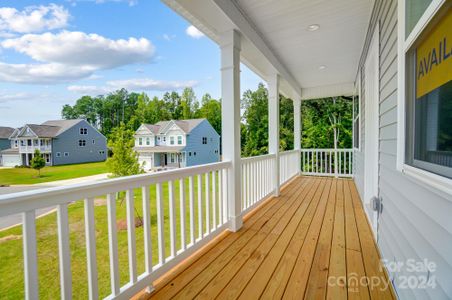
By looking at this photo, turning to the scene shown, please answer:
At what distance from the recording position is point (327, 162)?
682 cm

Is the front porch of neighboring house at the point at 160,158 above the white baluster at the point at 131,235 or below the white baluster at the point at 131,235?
above

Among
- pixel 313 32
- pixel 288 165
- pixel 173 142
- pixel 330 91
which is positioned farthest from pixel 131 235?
pixel 330 91

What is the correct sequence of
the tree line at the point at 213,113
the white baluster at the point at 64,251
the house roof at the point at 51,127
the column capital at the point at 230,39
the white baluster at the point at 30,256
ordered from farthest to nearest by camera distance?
the tree line at the point at 213,113
the column capital at the point at 230,39
the house roof at the point at 51,127
the white baluster at the point at 64,251
the white baluster at the point at 30,256

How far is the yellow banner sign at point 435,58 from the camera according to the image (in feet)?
2.74

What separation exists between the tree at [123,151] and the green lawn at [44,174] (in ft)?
3.54

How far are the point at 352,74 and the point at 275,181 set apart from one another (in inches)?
126

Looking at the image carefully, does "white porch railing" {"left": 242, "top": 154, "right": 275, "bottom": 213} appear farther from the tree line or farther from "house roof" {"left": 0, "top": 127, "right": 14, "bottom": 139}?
"house roof" {"left": 0, "top": 127, "right": 14, "bottom": 139}

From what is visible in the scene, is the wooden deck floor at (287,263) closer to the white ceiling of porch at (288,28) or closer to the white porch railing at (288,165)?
the white porch railing at (288,165)

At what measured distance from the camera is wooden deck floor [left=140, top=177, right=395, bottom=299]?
1608mm

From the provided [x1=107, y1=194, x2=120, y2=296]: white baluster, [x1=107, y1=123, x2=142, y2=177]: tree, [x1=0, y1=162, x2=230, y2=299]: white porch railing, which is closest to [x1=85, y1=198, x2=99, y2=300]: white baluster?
[x1=0, y1=162, x2=230, y2=299]: white porch railing

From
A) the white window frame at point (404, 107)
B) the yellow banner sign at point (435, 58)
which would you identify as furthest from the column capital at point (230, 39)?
the yellow banner sign at point (435, 58)

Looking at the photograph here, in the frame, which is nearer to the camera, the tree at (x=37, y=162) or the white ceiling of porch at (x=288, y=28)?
the tree at (x=37, y=162)

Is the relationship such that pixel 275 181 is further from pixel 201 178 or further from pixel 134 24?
pixel 134 24

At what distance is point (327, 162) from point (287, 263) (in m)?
5.57
